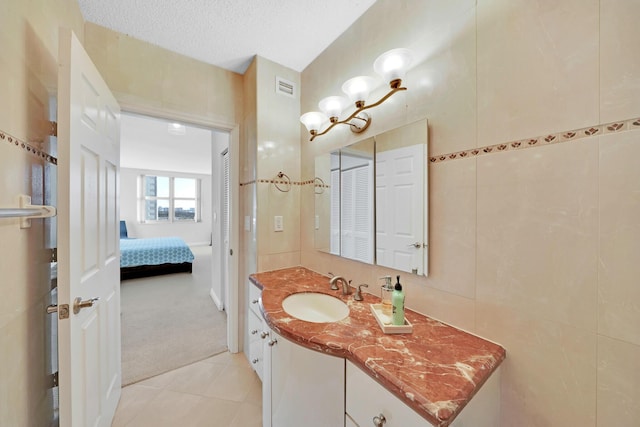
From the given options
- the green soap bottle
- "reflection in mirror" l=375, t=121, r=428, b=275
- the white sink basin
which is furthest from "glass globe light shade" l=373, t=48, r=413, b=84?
the white sink basin

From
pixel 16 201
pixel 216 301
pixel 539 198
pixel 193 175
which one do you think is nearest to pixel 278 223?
pixel 16 201

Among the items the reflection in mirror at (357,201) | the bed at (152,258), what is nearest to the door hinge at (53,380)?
the reflection in mirror at (357,201)

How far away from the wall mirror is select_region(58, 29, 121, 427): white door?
134 centimetres

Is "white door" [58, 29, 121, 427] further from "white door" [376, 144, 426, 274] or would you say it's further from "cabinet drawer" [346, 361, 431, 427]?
"white door" [376, 144, 426, 274]

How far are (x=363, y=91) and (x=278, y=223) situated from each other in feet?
3.89

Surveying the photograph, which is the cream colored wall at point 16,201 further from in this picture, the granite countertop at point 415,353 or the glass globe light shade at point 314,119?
the glass globe light shade at point 314,119

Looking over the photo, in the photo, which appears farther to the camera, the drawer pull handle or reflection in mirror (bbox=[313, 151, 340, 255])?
reflection in mirror (bbox=[313, 151, 340, 255])

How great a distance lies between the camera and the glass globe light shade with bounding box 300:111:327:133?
165 cm

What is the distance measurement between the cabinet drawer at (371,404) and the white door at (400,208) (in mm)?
572

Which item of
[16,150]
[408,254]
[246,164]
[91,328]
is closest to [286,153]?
[246,164]

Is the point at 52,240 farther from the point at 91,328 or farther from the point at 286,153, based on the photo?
the point at 286,153

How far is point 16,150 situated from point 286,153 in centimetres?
146

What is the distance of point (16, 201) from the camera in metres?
0.88

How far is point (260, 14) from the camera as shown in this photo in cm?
150
